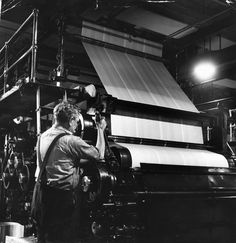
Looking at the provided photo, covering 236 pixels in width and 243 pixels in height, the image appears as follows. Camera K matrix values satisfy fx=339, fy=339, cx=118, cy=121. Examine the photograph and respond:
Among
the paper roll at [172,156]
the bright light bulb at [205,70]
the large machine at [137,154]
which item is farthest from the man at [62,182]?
the bright light bulb at [205,70]

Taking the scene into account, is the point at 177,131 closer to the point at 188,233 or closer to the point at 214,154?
the point at 214,154

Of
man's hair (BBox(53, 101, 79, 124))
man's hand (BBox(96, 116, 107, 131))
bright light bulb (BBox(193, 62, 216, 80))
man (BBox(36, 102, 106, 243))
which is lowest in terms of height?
man (BBox(36, 102, 106, 243))

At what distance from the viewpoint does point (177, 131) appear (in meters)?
3.75

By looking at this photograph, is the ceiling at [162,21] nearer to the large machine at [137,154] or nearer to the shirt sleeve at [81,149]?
the large machine at [137,154]

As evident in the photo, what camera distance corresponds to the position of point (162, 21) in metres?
4.64

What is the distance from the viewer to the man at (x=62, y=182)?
2.72 meters

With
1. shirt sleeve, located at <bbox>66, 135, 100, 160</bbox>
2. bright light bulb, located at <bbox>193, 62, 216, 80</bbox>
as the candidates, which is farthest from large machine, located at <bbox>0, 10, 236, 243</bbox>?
bright light bulb, located at <bbox>193, 62, 216, 80</bbox>

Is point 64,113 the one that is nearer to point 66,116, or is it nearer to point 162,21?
point 66,116

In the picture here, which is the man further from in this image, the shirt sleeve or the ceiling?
the ceiling

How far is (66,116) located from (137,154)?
0.76m

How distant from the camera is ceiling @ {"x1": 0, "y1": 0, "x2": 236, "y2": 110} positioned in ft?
11.4

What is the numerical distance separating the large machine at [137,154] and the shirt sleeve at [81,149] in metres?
0.14

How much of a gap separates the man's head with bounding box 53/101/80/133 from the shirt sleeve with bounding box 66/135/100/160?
6.5 inches

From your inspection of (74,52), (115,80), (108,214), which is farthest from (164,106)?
(74,52)
